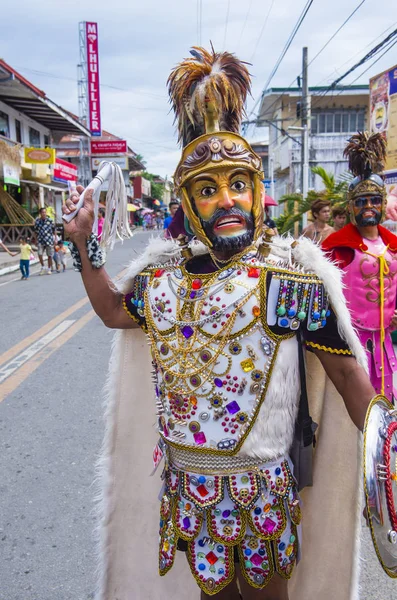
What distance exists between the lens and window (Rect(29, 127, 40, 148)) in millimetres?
26670

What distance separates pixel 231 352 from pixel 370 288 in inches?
82.1

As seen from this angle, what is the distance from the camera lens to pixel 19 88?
20.2 meters

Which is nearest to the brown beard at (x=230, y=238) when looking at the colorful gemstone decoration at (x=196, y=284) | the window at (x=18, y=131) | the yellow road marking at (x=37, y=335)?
the colorful gemstone decoration at (x=196, y=284)

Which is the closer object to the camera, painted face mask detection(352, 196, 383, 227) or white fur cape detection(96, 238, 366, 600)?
white fur cape detection(96, 238, 366, 600)

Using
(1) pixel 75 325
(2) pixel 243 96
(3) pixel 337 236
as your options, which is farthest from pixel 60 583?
(1) pixel 75 325

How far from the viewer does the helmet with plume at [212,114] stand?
5.67ft

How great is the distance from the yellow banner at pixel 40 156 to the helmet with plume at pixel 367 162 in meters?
19.7

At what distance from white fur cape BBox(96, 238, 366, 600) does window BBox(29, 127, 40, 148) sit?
2692 centimetres

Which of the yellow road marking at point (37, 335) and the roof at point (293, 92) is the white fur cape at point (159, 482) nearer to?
the yellow road marking at point (37, 335)

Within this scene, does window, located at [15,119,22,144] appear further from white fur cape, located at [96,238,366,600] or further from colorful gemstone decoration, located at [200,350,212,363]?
colorful gemstone decoration, located at [200,350,212,363]

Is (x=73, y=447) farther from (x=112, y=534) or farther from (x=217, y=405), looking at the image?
(x=217, y=405)

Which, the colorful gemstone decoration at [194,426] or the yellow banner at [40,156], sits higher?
the yellow banner at [40,156]

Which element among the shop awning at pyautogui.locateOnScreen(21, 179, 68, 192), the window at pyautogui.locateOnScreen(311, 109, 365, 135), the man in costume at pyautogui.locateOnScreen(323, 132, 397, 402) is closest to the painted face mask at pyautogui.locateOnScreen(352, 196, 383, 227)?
the man in costume at pyautogui.locateOnScreen(323, 132, 397, 402)

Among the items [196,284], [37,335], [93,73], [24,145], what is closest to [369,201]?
[196,284]
